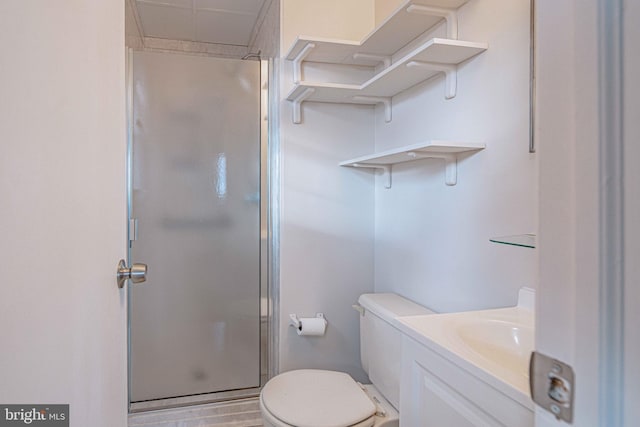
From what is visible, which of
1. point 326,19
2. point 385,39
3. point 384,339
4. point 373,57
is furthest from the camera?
point 326,19

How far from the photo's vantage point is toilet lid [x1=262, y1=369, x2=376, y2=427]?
54.8 inches

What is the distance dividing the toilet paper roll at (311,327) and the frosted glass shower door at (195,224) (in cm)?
38

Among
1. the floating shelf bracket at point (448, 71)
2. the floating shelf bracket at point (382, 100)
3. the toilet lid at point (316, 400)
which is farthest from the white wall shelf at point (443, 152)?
the toilet lid at point (316, 400)

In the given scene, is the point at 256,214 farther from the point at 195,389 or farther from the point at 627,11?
the point at 627,11

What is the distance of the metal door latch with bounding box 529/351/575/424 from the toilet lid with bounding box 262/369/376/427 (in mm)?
1074

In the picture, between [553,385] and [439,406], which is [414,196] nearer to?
[439,406]

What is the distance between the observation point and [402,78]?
1.64 m

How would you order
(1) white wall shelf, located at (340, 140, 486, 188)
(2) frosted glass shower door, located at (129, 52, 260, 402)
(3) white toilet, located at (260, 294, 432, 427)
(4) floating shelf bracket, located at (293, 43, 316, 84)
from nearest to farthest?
(1) white wall shelf, located at (340, 140, 486, 188) → (3) white toilet, located at (260, 294, 432, 427) → (4) floating shelf bracket, located at (293, 43, 316, 84) → (2) frosted glass shower door, located at (129, 52, 260, 402)

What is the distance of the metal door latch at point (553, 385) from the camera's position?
39 cm

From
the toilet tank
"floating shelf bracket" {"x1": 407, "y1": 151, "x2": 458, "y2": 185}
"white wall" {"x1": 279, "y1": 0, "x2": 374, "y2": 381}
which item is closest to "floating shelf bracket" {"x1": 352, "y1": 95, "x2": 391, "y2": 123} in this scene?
"white wall" {"x1": 279, "y1": 0, "x2": 374, "y2": 381}

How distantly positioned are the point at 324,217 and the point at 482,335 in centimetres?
119

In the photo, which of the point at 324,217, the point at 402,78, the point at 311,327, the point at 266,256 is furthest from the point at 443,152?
the point at 266,256

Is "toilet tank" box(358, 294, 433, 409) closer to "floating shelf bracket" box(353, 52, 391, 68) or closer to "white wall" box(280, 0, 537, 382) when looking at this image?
"white wall" box(280, 0, 537, 382)

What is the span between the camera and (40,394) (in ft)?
1.74
